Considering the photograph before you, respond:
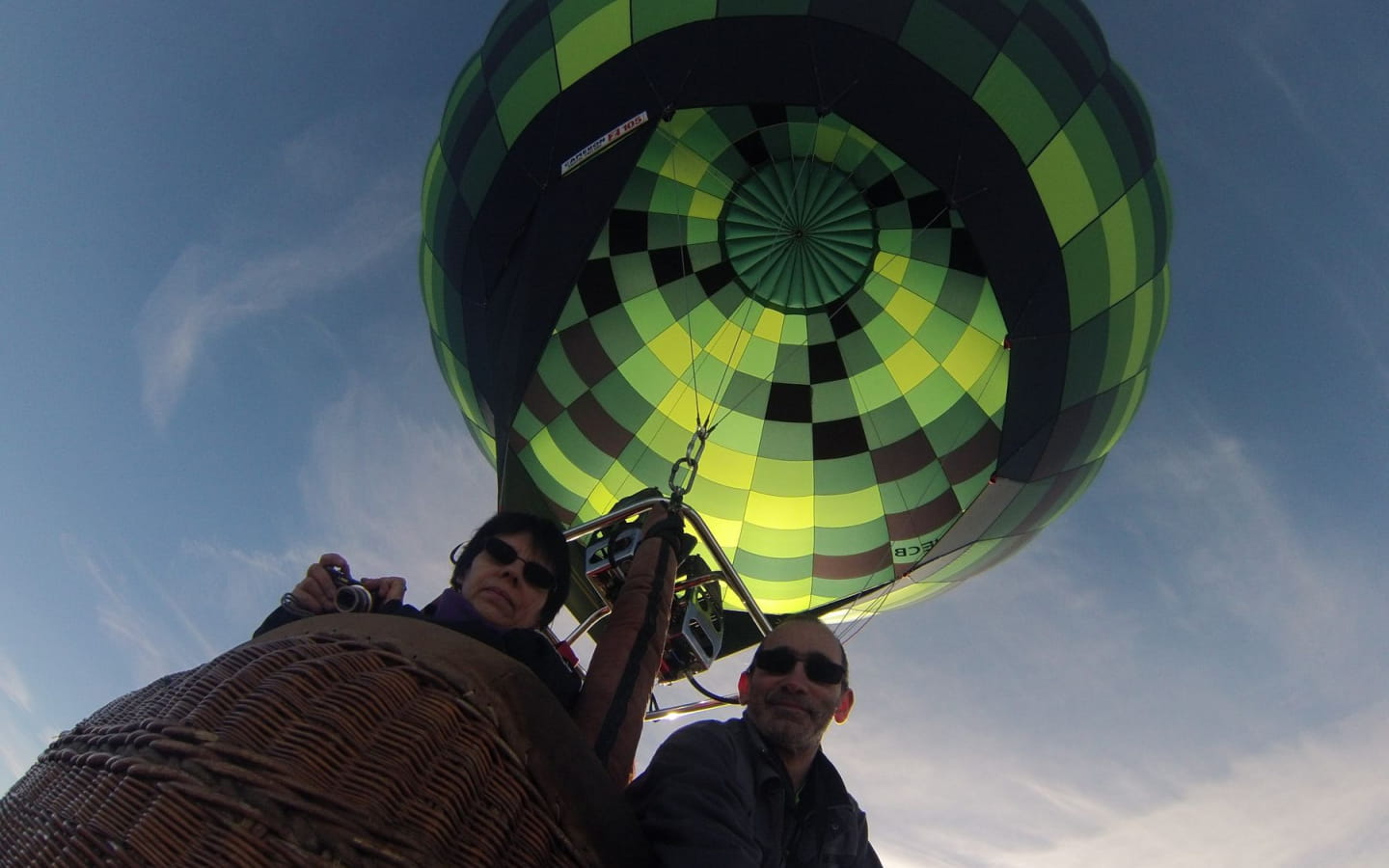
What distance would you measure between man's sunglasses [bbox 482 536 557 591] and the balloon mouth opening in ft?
14.3

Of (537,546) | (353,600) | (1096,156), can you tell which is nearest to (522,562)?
(537,546)

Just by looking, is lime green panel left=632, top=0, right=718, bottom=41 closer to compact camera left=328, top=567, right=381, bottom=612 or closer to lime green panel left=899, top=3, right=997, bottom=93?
lime green panel left=899, top=3, right=997, bottom=93

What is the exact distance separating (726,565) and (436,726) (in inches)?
91.2

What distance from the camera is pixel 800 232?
18.9ft

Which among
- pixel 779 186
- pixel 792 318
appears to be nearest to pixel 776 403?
pixel 792 318

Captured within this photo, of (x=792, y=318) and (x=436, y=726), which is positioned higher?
(x=792, y=318)

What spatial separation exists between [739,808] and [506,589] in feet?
2.46

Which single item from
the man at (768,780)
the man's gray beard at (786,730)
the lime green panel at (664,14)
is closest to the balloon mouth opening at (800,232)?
the lime green panel at (664,14)

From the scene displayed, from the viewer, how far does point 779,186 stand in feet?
19.0

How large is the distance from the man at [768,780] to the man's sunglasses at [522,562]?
51 centimetres

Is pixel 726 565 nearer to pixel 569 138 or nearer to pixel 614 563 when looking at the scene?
pixel 614 563

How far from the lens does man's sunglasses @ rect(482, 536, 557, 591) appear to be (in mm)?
1838

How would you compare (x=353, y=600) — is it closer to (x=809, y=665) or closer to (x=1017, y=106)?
(x=809, y=665)

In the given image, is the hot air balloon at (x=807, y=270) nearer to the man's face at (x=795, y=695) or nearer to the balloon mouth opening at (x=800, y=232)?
the balloon mouth opening at (x=800, y=232)
